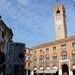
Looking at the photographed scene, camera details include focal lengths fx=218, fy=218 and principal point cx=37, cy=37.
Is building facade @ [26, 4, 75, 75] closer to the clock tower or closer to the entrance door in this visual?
the entrance door

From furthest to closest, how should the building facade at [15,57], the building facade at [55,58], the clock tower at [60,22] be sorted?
the clock tower at [60,22] < the building facade at [55,58] < the building facade at [15,57]

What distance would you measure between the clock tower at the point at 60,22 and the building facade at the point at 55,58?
13.9 m

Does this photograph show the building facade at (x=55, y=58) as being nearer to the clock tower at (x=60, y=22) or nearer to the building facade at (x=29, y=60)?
the building facade at (x=29, y=60)

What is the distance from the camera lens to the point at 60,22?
78875 millimetres

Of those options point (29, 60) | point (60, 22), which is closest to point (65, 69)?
point (29, 60)

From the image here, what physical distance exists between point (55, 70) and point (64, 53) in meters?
5.38

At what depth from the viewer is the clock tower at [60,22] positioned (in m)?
75.2

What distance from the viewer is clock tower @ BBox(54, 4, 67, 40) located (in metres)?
75.2

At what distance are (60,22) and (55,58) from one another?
23082 mm

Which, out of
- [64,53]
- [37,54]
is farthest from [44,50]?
[64,53]

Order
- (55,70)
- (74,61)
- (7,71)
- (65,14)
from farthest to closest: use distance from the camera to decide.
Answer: (65,14) < (55,70) < (74,61) < (7,71)

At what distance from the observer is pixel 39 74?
6362 centimetres

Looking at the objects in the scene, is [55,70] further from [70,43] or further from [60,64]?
[70,43]

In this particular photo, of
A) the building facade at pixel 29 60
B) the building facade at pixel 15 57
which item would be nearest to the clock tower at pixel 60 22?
the building facade at pixel 29 60
